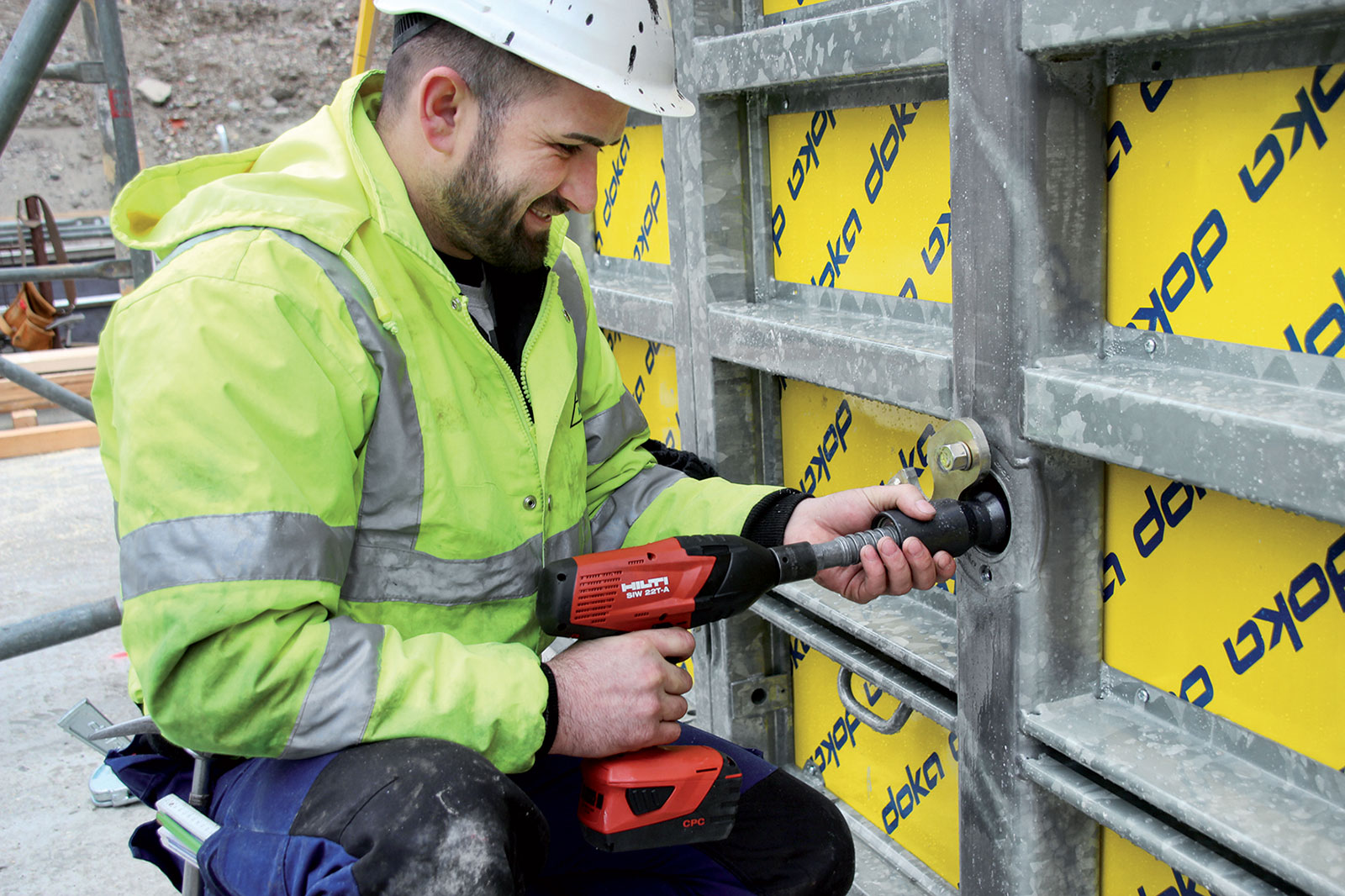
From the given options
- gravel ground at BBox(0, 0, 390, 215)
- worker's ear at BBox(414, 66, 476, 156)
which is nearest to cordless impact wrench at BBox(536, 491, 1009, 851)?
worker's ear at BBox(414, 66, 476, 156)

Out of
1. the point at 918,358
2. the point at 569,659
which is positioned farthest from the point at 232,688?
the point at 918,358

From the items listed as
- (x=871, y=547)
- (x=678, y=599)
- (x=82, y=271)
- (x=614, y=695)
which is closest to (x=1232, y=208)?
(x=871, y=547)

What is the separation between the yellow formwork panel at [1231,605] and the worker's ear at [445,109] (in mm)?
1112

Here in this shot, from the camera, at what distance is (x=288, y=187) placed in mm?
1607

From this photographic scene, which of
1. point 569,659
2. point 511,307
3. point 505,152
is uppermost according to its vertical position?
point 505,152

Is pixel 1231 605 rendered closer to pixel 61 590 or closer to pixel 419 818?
pixel 419 818

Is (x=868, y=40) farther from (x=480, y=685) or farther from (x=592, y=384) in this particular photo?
(x=480, y=685)

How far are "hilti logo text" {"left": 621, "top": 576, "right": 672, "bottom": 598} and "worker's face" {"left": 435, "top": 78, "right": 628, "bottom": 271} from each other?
0.60 meters

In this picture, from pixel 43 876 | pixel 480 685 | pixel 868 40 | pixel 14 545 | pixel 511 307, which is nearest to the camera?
pixel 480 685

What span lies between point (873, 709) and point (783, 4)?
55.6 inches

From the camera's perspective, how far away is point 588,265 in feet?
10.3

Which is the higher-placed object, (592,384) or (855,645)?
(592,384)

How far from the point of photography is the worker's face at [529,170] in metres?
1.69

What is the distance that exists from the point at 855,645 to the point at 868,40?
1143mm
